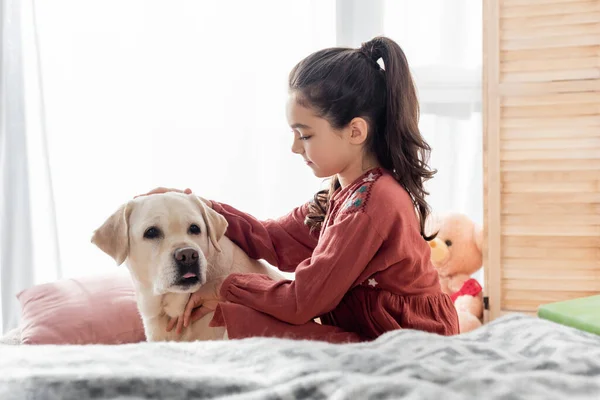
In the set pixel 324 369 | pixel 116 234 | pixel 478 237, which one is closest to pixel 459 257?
pixel 478 237

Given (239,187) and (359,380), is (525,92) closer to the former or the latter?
(239,187)

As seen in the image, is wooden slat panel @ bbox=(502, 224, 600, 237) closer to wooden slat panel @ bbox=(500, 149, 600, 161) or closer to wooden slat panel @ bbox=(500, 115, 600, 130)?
wooden slat panel @ bbox=(500, 149, 600, 161)

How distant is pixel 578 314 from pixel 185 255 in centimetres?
87

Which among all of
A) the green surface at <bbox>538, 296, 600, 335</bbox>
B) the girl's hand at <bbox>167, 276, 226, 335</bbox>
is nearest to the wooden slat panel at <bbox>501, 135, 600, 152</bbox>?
the green surface at <bbox>538, 296, 600, 335</bbox>

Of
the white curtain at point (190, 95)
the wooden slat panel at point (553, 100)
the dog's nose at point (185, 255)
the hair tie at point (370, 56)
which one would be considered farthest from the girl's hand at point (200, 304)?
the wooden slat panel at point (553, 100)

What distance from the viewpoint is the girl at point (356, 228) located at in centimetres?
156

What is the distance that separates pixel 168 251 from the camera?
1626mm

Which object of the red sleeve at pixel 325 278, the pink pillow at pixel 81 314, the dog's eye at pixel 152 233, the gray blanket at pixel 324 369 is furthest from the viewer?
the pink pillow at pixel 81 314

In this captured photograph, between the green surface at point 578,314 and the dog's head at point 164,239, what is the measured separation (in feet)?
2.62

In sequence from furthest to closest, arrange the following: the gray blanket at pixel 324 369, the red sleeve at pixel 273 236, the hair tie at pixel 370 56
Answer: the red sleeve at pixel 273 236
the hair tie at pixel 370 56
the gray blanket at pixel 324 369

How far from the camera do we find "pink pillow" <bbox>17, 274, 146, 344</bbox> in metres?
2.18

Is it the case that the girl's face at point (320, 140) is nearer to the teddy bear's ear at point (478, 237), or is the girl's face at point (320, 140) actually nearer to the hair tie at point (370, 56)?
the hair tie at point (370, 56)

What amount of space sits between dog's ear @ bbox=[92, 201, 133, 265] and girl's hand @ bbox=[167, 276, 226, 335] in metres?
0.21

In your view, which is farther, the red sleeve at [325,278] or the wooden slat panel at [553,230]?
the wooden slat panel at [553,230]
